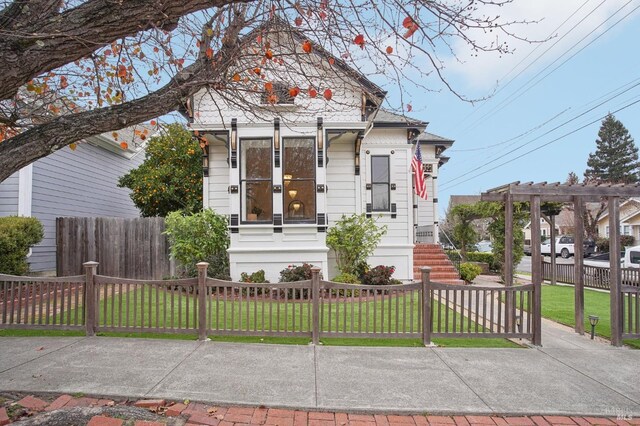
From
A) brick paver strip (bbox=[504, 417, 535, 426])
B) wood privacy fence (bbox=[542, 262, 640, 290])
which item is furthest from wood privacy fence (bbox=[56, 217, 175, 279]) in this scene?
wood privacy fence (bbox=[542, 262, 640, 290])

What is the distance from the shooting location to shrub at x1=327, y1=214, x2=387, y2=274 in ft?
33.0

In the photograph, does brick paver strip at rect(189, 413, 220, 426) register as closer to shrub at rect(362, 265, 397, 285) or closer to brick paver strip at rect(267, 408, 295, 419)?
brick paver strip at rect(267, 408, 295, 419)

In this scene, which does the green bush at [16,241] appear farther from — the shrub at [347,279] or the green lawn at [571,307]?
the green lawn at [571,307]

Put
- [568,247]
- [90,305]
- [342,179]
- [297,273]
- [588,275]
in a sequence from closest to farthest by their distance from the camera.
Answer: [90,305], [297,273], [342,179], [588,275], [568,247]

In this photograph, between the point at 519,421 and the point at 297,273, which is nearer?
the point at 519,421

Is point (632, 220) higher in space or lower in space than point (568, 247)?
higher

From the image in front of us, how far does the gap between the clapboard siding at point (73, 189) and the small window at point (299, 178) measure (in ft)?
22.3

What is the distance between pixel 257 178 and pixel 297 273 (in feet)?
9.24

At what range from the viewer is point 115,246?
34.8 ft

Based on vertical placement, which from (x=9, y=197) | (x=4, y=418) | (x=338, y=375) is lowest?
(x=338, y=375)

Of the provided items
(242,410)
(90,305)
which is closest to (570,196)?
(242,410)

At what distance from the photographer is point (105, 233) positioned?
34.7 ft

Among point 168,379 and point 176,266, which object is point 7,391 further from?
point 176,266

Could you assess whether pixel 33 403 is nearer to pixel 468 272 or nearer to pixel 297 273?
pixel 297 273
